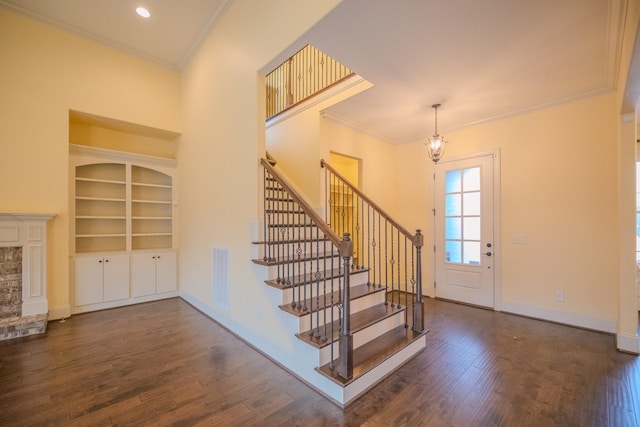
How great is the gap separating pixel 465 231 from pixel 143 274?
5.41m

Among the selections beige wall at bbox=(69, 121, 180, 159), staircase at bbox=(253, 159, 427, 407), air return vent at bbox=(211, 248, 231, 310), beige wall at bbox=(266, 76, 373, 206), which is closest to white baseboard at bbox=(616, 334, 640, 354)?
staircase at bbox=(253, 159, 427, 407)

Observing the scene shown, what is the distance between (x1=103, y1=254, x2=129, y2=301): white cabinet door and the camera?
4129mm

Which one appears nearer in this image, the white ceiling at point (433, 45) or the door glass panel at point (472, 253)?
the white ceiling at point (433, 45)

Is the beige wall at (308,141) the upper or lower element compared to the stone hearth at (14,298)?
upper

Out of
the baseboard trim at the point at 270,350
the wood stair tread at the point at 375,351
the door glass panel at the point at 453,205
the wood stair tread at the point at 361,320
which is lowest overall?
the baseboard trim at the point at 270,350

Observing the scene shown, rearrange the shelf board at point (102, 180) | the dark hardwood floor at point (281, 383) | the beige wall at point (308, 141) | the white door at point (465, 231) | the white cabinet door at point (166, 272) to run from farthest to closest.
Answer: the white cabinet door at point (166, 272) < the white door at point (465, 231) < the shelf board at point (102, 180) < the beige wall at point (308, 141) < the dark hardwood floor at point (281, 383)


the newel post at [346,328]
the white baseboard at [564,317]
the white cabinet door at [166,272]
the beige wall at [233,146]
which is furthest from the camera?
the white cabinet door at [166,272]

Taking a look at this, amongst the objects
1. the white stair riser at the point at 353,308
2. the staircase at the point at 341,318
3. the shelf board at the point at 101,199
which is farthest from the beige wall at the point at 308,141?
the shelf board at the point at 101,199

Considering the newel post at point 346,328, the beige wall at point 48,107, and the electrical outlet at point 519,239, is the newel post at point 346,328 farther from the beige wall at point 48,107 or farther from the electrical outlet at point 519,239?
the beige wall at point 48,107

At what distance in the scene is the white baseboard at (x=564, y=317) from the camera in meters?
3.26

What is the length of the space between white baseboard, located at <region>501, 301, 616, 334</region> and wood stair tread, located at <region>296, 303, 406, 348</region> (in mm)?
2168

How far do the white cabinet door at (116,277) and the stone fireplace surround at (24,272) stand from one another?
0.72 metres

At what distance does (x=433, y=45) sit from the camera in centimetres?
251

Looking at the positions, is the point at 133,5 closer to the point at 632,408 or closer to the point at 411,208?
the point at 411,208
